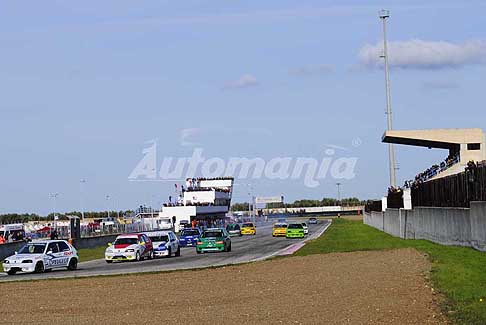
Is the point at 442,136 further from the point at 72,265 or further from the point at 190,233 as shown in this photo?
the point at 72,265

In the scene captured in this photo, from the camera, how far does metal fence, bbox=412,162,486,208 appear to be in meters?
33.5

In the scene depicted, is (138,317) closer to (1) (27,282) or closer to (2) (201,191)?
(1) (27,282)

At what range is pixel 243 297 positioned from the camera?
21359 millimetres

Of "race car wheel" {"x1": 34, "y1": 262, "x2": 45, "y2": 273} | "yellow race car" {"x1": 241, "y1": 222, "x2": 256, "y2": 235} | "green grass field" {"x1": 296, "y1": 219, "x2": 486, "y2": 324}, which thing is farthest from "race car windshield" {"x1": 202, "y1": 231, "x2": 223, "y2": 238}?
"yellow race car" {"x1": 241, "y1": 222, "x2": 256, "y2": 235}

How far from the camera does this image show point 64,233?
71.4 metres

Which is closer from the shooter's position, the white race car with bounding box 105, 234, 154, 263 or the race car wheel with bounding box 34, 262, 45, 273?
the race car wheel with bounding box 34, 262, 45, 273

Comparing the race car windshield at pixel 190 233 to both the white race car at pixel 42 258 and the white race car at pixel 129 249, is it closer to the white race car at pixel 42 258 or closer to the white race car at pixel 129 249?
the white race car at pixel 129 249

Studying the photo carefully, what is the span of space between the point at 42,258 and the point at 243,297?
19.2 meters

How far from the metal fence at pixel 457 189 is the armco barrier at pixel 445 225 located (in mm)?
396

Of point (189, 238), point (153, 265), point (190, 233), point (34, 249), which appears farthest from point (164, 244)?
point (190, 233)

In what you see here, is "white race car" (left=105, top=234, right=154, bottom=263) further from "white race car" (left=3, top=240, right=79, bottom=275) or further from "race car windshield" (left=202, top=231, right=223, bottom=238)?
"race car windshield" (left=202, top=231, right=223, bottom=238)

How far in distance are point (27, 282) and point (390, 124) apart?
177 ft

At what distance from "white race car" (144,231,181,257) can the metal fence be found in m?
14.3

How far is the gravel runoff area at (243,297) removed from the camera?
17.2 meters
